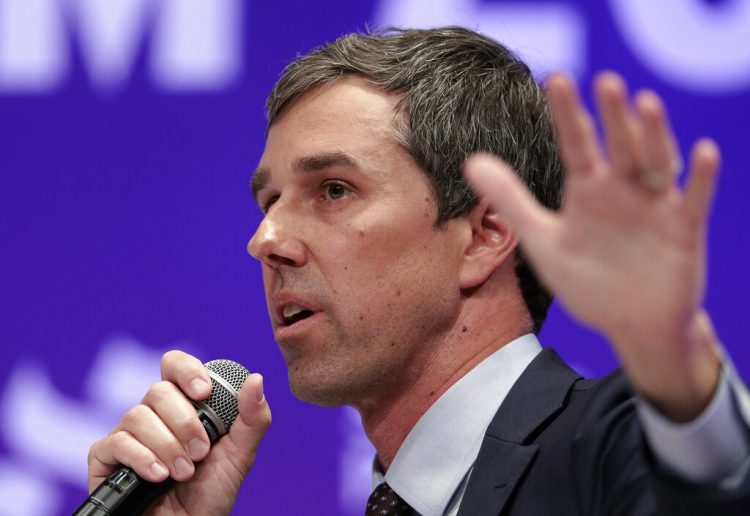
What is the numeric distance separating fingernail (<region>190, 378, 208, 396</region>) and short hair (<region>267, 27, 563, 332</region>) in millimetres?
573

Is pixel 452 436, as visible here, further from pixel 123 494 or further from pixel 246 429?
pixel 123 494

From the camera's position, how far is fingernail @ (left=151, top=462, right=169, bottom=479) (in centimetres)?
179

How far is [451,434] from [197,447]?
476 mm

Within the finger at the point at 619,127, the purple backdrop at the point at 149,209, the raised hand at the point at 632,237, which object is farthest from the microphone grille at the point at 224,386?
the finger at the point at 619,127

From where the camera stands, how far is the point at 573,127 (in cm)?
103

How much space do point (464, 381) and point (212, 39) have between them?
1.35m

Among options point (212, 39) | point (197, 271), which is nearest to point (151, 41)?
point (212, 39)

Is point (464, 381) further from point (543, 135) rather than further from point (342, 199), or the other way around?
point (543, 135)

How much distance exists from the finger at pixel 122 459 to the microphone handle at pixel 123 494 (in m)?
0.02

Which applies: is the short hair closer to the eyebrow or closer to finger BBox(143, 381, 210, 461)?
the eyebrow

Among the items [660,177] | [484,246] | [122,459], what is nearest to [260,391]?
[122,459]

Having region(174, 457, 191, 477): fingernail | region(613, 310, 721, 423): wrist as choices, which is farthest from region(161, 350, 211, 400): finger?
region(613, 310, 721, 423): wrist

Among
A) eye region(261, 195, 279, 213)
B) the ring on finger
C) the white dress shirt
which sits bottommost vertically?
the white dress shirt

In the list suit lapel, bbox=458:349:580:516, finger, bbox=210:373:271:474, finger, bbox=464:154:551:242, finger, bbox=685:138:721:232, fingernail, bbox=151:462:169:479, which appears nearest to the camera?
finger, bbox=685:138:721:232
